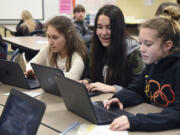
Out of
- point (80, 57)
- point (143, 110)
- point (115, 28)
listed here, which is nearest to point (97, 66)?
point (80, 57)

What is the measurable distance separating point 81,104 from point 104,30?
0.75 m

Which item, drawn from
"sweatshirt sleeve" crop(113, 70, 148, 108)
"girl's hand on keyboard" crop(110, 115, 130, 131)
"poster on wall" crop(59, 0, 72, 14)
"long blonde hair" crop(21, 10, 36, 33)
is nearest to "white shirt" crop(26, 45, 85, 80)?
"sweatshirt sleeve" crop(113, 70, 148, 108)

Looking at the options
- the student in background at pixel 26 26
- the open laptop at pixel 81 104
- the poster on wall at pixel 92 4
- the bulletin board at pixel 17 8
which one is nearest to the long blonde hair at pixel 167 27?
the open laptop at pixel 81 104

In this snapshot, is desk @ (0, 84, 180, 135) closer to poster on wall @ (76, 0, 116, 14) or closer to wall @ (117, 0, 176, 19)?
wall @ (117, 0, 176, 19)

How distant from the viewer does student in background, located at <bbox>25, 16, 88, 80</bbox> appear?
1.97 m

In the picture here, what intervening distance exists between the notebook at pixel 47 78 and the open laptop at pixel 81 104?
216 millimetres

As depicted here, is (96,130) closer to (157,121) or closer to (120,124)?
(120,124)

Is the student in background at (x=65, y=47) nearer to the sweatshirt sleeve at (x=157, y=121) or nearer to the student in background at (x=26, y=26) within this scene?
the sweatshirt sleeve at (x=157, y=121)

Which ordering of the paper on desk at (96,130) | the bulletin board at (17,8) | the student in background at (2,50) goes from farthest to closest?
the bulletin board at (17,8), the student in background at (2,50), the paper on desk at (96,130)

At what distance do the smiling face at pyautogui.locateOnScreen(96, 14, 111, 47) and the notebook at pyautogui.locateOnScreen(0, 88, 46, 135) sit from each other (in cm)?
89

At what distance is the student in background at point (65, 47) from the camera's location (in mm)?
1967

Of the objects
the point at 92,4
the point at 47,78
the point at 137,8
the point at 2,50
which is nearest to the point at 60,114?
the point at 47,78

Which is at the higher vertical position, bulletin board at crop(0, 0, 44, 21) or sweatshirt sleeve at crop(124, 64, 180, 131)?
bulletin board at crop(0, 0, 44, 21)

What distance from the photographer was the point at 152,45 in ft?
4.26
